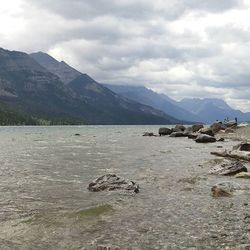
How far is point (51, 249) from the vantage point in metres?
14.2

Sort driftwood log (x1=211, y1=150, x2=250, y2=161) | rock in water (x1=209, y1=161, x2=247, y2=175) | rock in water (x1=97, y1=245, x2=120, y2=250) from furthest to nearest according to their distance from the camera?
driftwood log (x1=211, y1=150, x2=250, y2=161), rock in water (x1=209, y1=161, x2=247, y2=175), rock in water (x1=97, y1=245, x2=120, y2=250)

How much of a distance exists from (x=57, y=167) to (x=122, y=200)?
63.1 feet

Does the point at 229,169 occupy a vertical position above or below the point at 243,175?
above

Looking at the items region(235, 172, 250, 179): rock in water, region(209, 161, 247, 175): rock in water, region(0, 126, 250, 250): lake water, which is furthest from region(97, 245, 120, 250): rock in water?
region(209, 161, 247, 175): rock in water

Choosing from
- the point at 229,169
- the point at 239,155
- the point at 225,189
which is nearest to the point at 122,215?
the point at 225,189

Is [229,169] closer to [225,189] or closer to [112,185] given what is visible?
[225,189]

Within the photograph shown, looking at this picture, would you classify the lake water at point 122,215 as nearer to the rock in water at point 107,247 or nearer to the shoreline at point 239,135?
the rock in water at point 107,247

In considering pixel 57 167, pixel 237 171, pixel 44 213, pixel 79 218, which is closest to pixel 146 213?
pixel 79 218

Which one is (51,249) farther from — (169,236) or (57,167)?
(57,167)

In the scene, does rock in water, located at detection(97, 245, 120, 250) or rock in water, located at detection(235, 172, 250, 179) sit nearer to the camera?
rock in water, located at detection(97, 245, 120, 250)

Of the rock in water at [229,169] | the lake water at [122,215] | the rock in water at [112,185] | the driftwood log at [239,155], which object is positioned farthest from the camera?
the driftwood log at [239,155]

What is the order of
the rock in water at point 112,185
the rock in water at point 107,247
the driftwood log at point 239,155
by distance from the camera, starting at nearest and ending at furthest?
the rock in water at point 107,247
the rock in water at point 112,185
the driftwood log at point 239,155

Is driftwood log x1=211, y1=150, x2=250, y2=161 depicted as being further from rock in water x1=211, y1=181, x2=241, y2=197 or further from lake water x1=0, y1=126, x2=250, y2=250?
rock in water x1=211, y1=181, x2=241, y2=197

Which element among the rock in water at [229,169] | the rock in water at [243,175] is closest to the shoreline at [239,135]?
the rock in water at [229,169]
